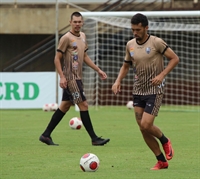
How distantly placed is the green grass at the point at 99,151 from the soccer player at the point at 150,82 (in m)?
0.33

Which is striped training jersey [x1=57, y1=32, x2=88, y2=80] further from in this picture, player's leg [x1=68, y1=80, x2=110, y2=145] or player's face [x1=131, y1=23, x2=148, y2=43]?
player's face [x1=131, y1=23, x2=148, y2=43]

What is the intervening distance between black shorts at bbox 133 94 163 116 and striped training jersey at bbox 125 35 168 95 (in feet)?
0.18

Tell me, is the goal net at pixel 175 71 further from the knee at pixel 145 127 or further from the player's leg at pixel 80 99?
the knee at pixel 145 127

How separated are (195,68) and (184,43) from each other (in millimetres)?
1212

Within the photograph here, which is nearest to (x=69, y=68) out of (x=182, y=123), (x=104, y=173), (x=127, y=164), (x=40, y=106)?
(x=127, y=164)

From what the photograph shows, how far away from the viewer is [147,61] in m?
9.02

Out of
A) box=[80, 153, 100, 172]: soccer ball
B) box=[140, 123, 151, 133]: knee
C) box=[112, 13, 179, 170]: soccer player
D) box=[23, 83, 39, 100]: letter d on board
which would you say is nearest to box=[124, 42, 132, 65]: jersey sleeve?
box=[112, 13, 179, 170]: soccer player

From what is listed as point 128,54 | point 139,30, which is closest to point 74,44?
point 128,54

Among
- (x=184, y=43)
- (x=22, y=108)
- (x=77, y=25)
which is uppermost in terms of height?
(x=77, y=25)

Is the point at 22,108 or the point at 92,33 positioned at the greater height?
the point at 92,33

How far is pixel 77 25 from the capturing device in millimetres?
11766

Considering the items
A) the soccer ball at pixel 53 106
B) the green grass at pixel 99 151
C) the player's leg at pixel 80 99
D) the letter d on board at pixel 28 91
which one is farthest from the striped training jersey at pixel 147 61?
the letter d on board at pixel 28 91

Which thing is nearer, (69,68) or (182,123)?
(69,68)

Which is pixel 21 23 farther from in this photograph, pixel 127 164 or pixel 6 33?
pixel 127 164
